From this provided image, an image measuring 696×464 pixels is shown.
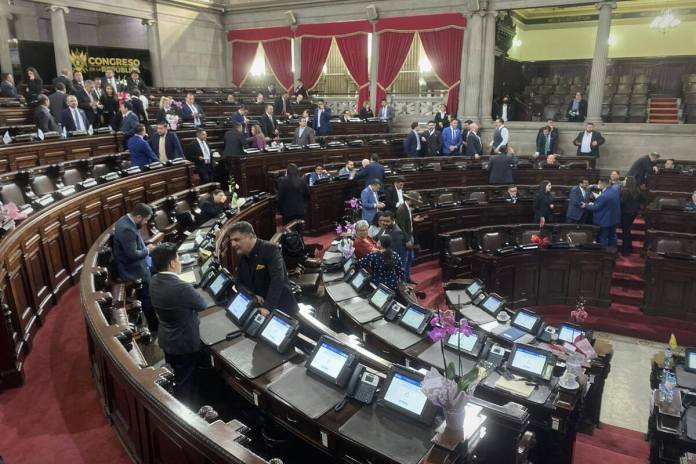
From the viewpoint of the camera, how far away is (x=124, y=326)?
2943 mm

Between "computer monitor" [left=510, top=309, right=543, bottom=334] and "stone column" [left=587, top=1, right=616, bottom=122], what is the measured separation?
28.6ft

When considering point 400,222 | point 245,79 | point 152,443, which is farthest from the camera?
point 245,79

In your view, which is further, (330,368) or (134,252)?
(134,252)

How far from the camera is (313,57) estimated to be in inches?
645

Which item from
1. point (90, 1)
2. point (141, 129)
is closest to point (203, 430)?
point (141, 129)

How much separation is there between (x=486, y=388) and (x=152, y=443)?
8.59ft

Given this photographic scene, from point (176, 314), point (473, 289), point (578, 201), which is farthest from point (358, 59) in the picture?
point (176, 314)

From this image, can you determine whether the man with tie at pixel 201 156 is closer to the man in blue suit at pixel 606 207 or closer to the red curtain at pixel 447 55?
the man in blue suit at pixel 606 207

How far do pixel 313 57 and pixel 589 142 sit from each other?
8991mm

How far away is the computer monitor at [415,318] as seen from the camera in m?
4.40

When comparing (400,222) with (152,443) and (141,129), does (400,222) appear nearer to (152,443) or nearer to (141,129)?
(141,129)

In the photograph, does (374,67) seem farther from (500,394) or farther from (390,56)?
(500,394)

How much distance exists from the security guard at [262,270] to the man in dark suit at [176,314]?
1.95 ft

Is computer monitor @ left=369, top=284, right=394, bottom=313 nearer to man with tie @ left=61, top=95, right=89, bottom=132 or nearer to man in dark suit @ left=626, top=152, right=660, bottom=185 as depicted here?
man with tie @ left=61, top=95, right=89, bottom=132
